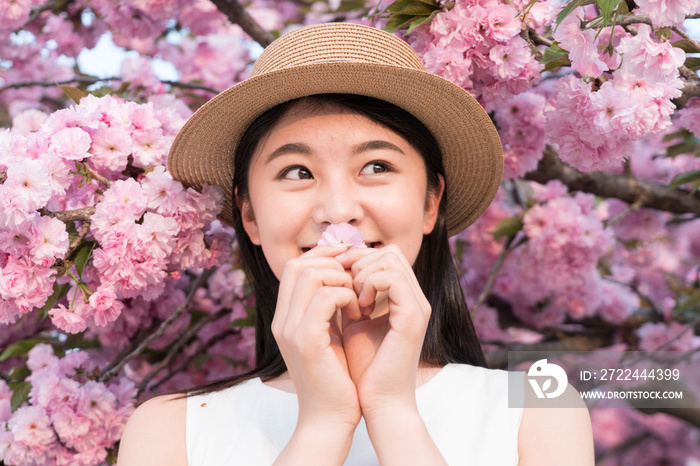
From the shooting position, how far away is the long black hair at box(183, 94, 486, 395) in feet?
6.31

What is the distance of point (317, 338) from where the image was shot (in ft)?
4.75

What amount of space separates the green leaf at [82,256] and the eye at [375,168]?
0.84 meters

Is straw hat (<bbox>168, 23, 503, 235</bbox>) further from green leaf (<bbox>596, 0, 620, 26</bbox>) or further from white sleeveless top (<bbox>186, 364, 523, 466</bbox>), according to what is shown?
white sleeveless top (<bbox>186, 364, 523, 466</bbox>)

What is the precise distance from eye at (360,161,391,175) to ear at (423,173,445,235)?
25cm

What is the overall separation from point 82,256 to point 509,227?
2090 millimetres

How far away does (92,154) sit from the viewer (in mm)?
2074

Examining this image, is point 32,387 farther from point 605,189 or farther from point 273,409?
point 605,189

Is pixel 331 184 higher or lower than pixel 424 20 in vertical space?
lower

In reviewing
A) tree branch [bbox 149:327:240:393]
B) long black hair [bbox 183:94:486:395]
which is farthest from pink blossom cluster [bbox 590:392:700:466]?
long black hair [bbox 183:94:486:395]

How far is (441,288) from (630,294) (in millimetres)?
2389

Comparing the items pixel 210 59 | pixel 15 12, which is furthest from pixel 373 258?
pixel 210 59

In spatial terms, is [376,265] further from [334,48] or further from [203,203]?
[203,203]

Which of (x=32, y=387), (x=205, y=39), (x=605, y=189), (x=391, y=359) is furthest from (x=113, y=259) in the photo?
(x=205, y=39)

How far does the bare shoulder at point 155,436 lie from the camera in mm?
1756
